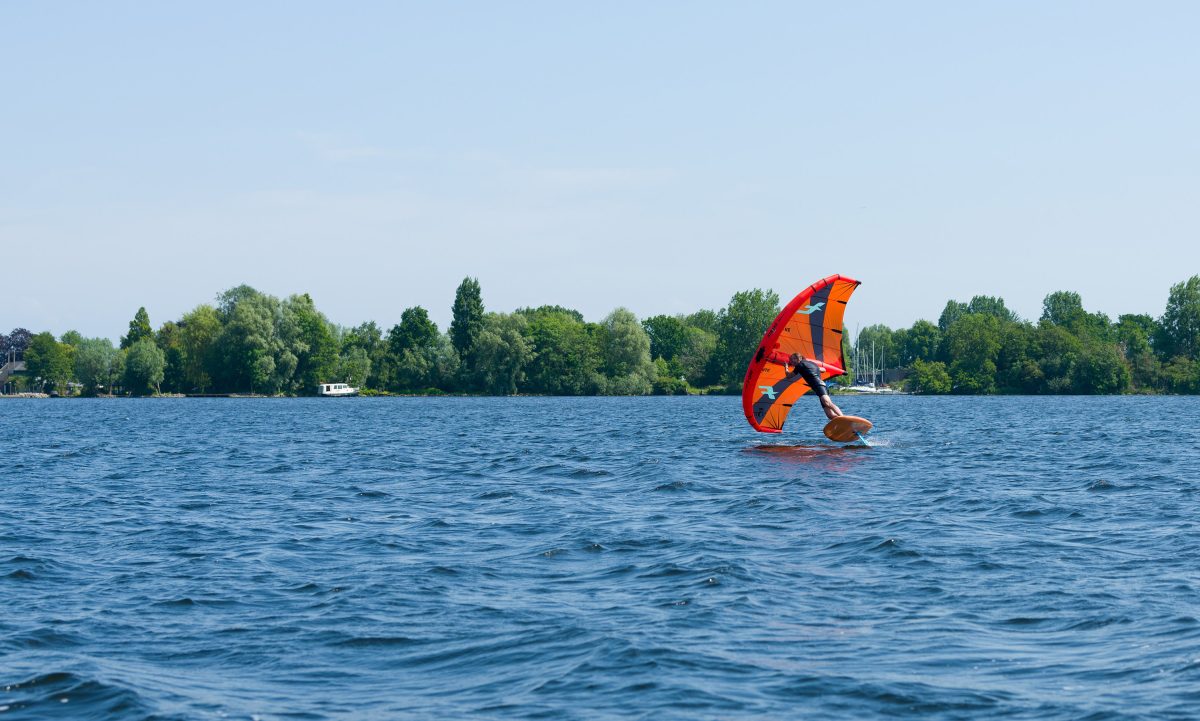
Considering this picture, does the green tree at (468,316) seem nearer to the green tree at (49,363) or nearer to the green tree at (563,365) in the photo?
the green tree at (563,365)

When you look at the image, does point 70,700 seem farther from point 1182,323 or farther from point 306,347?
point 1182,323

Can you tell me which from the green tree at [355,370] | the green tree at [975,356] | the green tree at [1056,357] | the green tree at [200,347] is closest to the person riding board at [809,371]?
the green tree at [200,347]

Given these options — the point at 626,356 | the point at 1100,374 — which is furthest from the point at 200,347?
the point at 1100,374

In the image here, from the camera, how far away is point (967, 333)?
6476 inches

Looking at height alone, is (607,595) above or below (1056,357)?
below

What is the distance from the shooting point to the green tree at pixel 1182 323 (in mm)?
163250

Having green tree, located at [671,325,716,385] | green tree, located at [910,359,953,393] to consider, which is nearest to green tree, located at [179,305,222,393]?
green tree, located at [671,325,716,385]

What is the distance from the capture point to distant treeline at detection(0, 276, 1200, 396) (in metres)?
146

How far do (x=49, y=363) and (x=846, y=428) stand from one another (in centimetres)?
17579

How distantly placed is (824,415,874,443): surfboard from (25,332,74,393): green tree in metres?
171

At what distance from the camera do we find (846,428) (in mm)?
43906

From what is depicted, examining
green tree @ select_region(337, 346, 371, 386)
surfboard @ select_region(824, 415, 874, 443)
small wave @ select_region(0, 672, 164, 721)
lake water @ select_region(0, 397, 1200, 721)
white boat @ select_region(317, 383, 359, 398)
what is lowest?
small wave @ select_region(0, 672, 164, 721)

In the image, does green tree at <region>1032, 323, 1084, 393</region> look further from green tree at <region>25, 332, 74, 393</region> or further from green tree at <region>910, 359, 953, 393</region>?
green tree at <region>25, 332, 74, 393</region>

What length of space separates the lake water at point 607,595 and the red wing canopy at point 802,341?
7.04 meters
